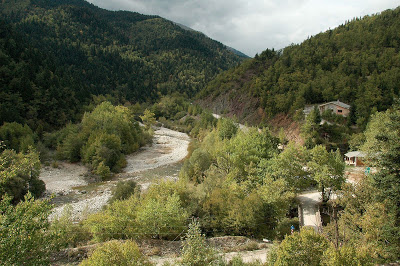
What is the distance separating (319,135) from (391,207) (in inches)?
1380

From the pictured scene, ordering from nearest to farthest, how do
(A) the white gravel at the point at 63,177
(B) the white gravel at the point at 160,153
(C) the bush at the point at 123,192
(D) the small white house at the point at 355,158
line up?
1. (C) the bush at the point at 123,192
2. (A) the white gravel at the point at 63,177
3. (D) the small white house at the point at 355,158
4. (B) the white gravel at the point at 160,153

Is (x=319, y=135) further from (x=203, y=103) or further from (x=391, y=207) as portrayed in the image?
(x=203, y=103)

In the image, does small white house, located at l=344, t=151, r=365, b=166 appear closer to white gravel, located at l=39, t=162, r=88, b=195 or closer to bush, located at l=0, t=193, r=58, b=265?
bush, located at l=0, t=193, r=58, b=265

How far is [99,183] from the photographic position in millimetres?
41719

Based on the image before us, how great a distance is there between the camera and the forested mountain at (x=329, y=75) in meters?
55.8

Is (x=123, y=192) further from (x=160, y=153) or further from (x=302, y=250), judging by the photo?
(x=160, y=153)

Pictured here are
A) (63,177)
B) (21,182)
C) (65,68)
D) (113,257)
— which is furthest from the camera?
(65,68)

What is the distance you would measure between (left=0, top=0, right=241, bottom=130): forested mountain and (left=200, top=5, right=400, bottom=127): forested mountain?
2086 inches

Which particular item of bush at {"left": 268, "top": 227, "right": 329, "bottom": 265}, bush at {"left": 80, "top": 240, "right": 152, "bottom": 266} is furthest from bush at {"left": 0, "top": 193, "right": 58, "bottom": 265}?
bush at {"left": 268, "top": 227, "right": 329, "bottom": 265}

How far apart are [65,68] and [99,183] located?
8862 centimetres

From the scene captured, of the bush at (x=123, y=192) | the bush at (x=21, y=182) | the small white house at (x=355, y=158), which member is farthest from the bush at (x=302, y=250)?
the small white house at (x=355, y=158)

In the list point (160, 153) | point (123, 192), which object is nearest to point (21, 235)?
point (123, 192)

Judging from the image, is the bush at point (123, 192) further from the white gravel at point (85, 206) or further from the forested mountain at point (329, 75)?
the forested mountain at point (329, 75)

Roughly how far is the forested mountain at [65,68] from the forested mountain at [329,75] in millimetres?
52977
